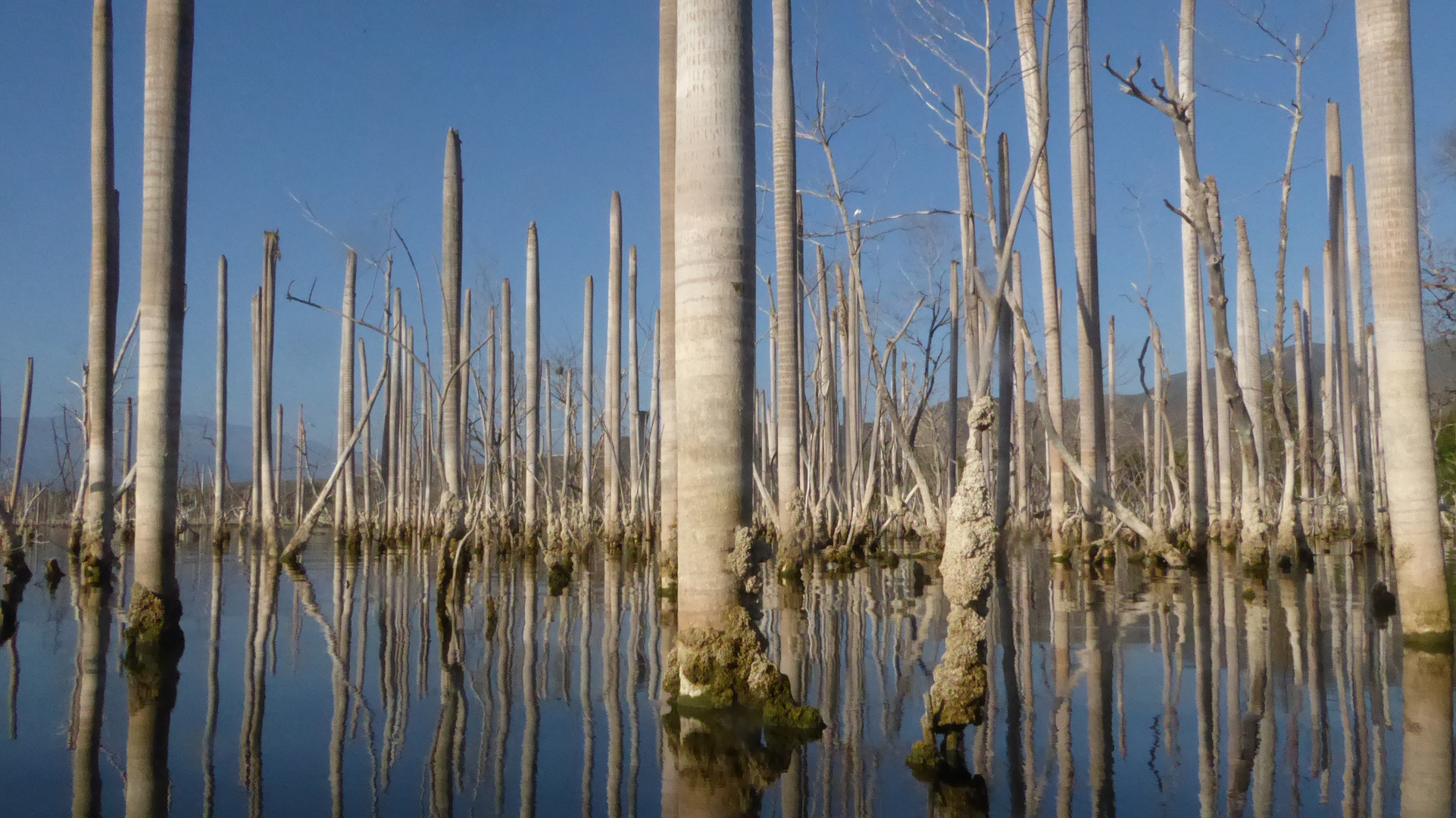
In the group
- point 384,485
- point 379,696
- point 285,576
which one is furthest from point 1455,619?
point 384,485

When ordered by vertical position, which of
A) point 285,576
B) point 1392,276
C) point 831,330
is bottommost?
point 285,576

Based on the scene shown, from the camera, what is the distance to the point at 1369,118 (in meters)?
7.23

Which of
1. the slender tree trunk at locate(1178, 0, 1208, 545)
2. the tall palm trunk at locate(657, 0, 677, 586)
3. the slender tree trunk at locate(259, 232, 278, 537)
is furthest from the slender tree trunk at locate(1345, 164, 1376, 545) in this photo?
the slender tree trunk at locate(259, 232, 278, 537)

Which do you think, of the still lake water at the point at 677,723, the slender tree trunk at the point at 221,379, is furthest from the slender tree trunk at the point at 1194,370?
the slender tree trunk at the point at 221,379

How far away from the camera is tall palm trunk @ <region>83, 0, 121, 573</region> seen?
11000mm

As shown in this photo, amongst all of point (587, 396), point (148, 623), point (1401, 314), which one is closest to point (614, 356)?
point (587, 396)

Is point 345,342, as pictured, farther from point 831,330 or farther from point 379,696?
point 379,696

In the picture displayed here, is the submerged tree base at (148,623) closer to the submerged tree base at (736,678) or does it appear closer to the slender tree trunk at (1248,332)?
the submerged tree base at (736,678)

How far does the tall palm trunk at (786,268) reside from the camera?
1324 cm

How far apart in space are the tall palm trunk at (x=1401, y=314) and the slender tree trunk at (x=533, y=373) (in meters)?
13.4

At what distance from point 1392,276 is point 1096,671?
3593 millimetres

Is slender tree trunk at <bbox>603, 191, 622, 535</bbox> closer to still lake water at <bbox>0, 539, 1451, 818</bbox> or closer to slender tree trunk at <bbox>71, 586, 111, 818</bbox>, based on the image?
still lake water at <bbox>0, 539, 1451, 818</bbox>

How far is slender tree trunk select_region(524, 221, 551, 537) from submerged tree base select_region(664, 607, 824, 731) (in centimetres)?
1323

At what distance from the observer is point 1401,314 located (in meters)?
7.08
